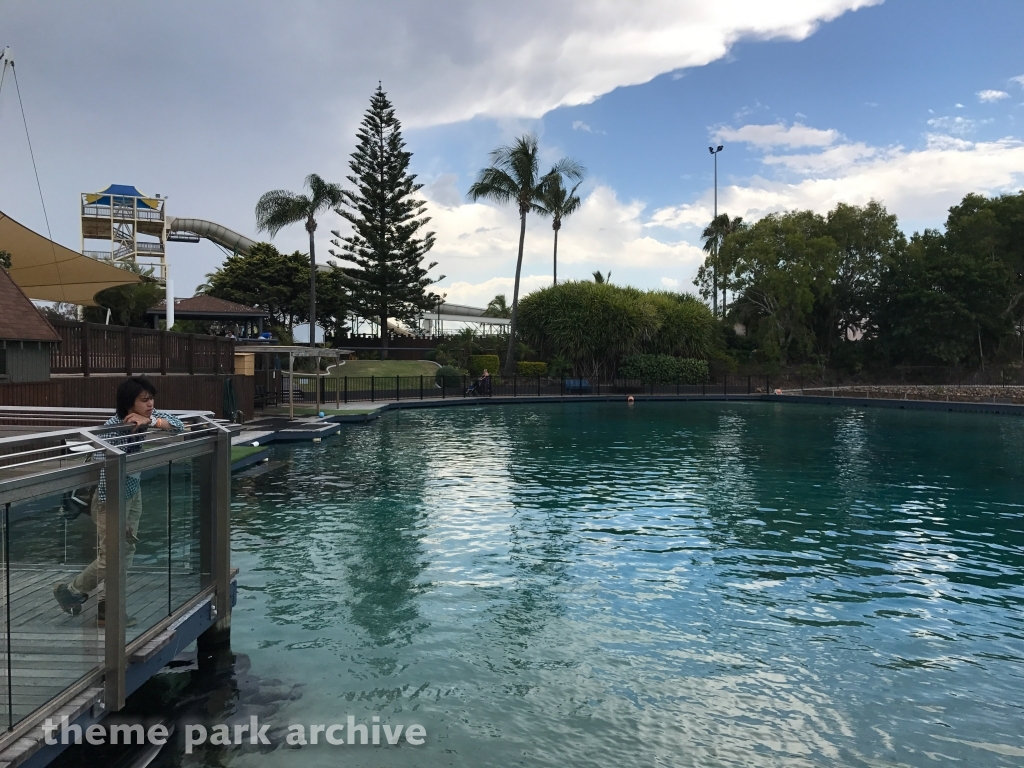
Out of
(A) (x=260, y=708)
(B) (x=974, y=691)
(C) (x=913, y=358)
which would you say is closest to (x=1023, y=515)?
(B) (x=974, y=691)

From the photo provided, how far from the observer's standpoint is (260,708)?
5492mm

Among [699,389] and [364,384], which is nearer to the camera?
[364,384]

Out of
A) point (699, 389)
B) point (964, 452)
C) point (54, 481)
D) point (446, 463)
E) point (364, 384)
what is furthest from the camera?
point (699, 389)

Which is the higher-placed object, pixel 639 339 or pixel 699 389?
pixel 639 339

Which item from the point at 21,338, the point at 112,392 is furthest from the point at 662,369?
the point at 21,338

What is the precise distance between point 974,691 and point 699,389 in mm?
40483

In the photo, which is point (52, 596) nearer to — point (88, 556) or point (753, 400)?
point (88, 556)

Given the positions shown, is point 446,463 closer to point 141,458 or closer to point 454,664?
point 454,664

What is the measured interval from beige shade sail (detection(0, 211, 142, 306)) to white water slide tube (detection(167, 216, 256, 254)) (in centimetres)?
4813

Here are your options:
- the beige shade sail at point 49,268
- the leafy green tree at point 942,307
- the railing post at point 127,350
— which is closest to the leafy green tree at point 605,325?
the leafy green tree at point 942,307

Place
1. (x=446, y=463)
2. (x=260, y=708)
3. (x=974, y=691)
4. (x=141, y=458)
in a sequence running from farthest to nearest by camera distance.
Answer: (x=446, y=463) → (x=974, y=691) → (x=260, y=708) → (x=141, y=458)

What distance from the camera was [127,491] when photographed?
498cm

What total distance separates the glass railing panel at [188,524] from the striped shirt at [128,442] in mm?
301

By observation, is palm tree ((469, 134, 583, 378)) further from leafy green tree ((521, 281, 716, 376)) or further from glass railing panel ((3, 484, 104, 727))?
glass railing panel ((3, 484, 104, 727))
